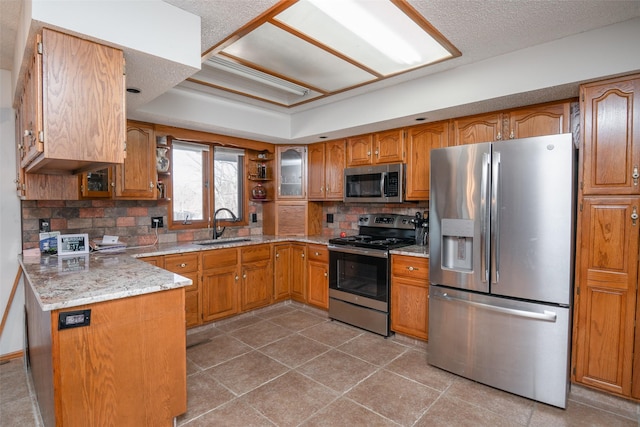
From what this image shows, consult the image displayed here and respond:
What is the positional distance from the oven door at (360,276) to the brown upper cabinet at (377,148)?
41.5 inches

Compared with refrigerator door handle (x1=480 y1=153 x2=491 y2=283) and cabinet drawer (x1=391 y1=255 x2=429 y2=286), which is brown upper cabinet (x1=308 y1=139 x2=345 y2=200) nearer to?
cabinet drawer (x1=391 y1=255 x2=429 y2=286)

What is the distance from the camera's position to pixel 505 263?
2.32m

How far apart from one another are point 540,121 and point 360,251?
1.96 m

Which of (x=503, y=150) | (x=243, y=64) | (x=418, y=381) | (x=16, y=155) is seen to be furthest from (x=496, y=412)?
(x=16, y=155)

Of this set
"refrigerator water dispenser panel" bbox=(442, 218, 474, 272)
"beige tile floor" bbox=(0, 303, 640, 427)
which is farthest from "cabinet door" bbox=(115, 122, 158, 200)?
"refrigerator water dispenser panel" bbox=(442, 218, 474, 272)

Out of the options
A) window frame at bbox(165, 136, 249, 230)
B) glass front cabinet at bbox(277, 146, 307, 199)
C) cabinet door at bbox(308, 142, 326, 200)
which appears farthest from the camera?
glass front cabinet at bbox(277, 146, 307, 199)

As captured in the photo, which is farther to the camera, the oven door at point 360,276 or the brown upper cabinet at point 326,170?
the brown upper cabinet at point 326,170

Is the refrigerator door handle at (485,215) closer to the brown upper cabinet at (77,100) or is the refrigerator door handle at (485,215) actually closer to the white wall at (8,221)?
the brown upper cabinet at (77,100)

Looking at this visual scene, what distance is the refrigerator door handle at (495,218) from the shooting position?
2.34m

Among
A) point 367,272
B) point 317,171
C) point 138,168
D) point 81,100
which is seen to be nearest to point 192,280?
point 138,168

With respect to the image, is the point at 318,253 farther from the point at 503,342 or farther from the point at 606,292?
the point at 606,292

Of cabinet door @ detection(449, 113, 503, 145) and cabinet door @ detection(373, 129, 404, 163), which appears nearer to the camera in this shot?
cabinet door @ detection(449, 113, 503, 145)

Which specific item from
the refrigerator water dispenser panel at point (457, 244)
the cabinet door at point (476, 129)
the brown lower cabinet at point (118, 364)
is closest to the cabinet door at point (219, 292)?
the brown lower cabinet at point (118, 364)

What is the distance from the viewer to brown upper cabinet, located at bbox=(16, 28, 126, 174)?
5.33 ft
